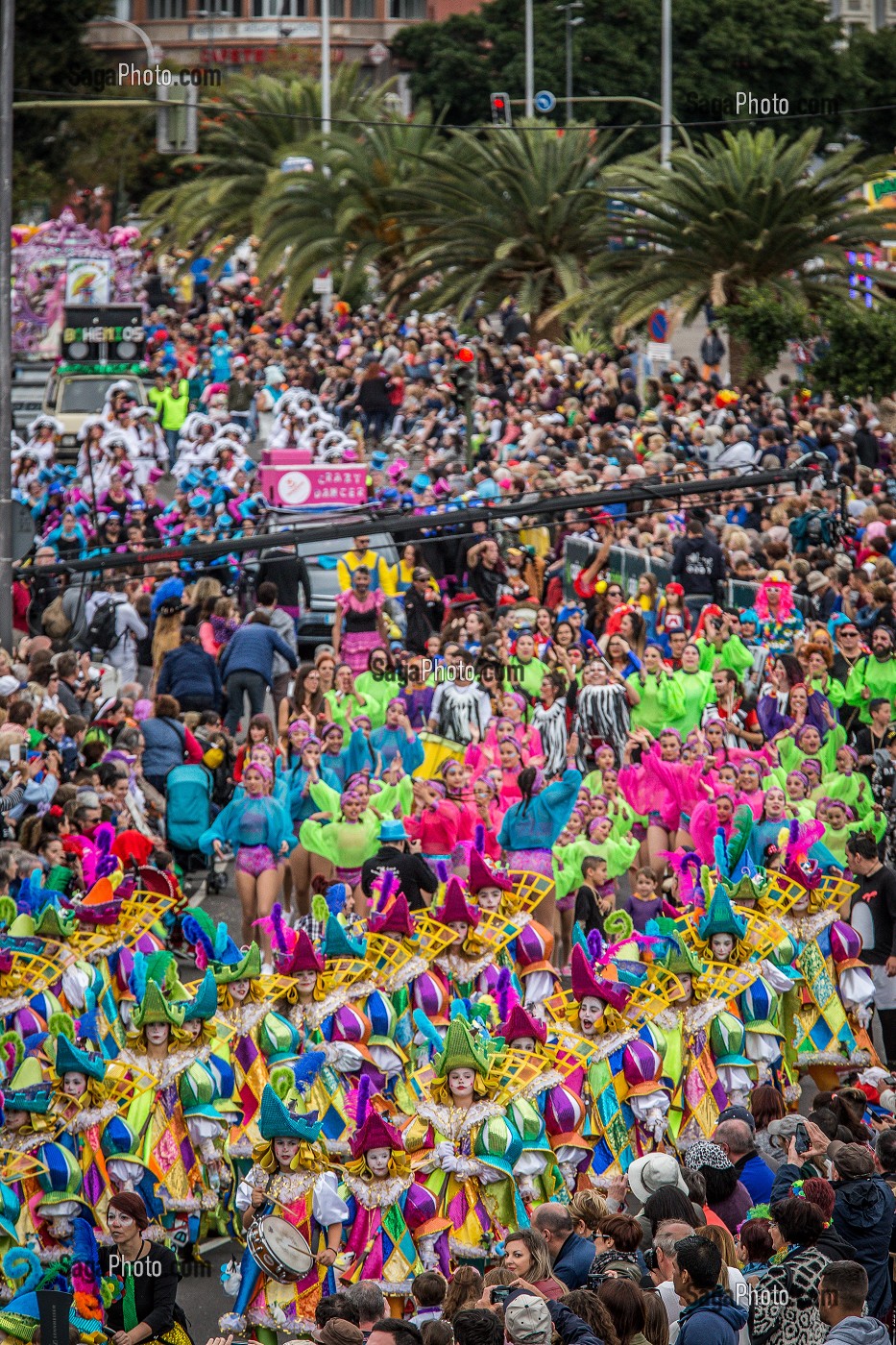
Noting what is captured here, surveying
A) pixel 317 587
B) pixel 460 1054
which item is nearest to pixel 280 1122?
pixel 460 1054

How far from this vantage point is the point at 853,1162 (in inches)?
317

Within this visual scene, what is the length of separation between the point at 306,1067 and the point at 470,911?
5.93 ft

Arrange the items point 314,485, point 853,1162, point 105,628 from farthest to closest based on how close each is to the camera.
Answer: point 314,485 < point 105,628 < point 853,1162

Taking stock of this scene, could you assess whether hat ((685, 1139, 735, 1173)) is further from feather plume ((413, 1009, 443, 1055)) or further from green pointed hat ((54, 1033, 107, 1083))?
green pointed hat ((54, 1033, 107, 1083))

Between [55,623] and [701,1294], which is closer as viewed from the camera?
[701,1294]

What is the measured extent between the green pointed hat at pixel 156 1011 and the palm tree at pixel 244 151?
31.9m

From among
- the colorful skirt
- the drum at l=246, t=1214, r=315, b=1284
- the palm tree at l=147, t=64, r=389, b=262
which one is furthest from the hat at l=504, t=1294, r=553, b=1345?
the palm tree at l=147, t=64, r=389, b=262

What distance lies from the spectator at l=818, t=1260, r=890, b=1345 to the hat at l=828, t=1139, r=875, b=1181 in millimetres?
1075

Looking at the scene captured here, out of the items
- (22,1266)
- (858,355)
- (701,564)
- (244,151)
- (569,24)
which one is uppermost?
(569,24)

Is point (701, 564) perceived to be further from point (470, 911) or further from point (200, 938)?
point (200, 938)

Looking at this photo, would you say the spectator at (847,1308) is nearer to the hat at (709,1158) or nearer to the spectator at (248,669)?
the hat at (709,1158)

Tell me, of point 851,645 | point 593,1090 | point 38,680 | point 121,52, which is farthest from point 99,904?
point 121,52

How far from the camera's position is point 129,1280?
834 cm

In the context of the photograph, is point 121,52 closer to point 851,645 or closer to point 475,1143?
point 851,645
